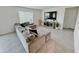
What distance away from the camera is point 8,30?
4.89 m

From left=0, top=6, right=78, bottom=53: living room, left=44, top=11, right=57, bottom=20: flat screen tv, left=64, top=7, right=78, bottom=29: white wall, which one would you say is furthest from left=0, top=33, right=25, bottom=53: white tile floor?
left=64, top=7, right=78, bottom=29: white wall

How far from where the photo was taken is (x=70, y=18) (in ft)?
19.4

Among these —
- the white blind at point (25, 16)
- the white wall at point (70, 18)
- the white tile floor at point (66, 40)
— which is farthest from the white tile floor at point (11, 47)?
the white wall at point (70, 18)

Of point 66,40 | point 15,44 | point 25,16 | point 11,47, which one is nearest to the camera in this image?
point 11,47

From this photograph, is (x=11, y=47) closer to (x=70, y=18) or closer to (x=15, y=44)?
(x=15, y=44)

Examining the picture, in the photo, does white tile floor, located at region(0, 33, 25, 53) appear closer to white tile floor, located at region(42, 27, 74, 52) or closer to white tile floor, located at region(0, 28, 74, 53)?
white tile floor, located at region(0, 28, 74, 53)

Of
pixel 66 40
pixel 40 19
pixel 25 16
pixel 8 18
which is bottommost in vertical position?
pixel 66 40

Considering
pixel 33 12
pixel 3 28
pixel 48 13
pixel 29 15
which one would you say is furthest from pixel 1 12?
pixel 48 13

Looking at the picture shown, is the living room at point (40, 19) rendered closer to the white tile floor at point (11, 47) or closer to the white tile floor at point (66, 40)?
the white tile floor at point (66, 40)

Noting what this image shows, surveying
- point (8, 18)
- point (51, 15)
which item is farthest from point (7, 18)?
point (51, 15)

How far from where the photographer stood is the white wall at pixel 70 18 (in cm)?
569

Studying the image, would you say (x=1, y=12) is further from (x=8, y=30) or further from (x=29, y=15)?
(x=29, y=15)

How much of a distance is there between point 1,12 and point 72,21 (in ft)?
19.8

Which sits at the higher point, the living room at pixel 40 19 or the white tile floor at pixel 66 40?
the living room at pixel 40 19
